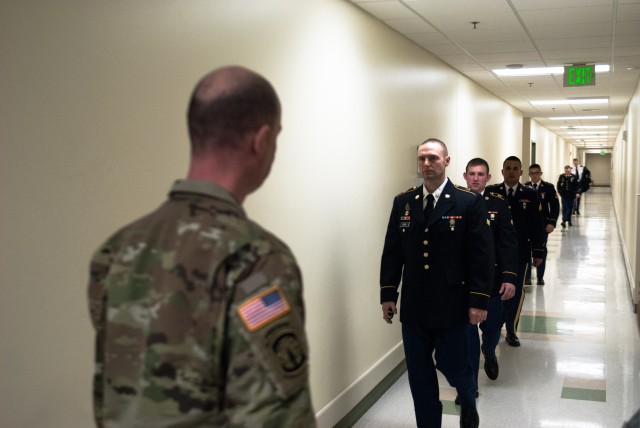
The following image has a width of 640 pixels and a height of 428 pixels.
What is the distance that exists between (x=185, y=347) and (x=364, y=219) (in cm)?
370

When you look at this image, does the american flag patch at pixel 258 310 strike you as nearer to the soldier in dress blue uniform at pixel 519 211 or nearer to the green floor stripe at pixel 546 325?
the soldier in dress blue uniform at pixel 519 211

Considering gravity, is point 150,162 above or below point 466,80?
below

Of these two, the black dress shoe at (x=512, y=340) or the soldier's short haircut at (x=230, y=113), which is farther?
the black dress shoe at (x=512, y=340)

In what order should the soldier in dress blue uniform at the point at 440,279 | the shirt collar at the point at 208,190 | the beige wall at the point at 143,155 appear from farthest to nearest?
the soldier in dress blue uniform at the point at 440,279, the beige wall at the point at 143,155, the shirt collar at the point at 208,190

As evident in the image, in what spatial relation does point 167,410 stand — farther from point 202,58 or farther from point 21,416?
point 202,58

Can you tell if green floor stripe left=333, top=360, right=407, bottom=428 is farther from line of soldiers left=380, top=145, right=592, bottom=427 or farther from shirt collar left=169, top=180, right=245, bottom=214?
shirt collar left=169, top=180, right=245, bottom=214

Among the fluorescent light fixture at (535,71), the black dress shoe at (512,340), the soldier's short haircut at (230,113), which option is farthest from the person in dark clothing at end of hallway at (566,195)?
the soldier's short haircut at (230,113)

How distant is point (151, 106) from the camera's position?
102 inches

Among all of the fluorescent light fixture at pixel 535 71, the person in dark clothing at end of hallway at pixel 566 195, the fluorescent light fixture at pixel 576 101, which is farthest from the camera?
the person in dark clothing at end of hallway at pixel 566 195

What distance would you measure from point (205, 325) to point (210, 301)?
A: 41mm

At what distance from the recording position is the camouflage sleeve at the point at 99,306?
4.30ft

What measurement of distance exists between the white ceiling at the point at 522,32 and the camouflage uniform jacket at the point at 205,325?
361cm

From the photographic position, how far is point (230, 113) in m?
1.27

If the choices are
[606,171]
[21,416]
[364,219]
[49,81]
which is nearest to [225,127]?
[49,81]
